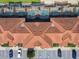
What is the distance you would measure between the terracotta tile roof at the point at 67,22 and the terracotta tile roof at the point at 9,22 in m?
0.40

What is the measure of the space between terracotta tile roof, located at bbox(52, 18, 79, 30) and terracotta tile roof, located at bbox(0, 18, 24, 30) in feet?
1.31

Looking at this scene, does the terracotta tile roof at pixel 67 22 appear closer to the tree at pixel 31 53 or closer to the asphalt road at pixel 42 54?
the asphalt road at pixel 42 54

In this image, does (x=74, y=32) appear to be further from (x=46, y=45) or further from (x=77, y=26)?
(x=46, y=45)

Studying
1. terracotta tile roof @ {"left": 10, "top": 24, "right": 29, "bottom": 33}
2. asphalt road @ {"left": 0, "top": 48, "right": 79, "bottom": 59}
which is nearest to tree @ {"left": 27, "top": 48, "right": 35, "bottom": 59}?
asphalt road @ {"left": 0, "top": 48, "right": 79, "bottom": 59}

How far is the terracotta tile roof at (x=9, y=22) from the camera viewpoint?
2.47m

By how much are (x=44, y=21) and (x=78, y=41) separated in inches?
16.5

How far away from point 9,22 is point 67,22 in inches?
24.5

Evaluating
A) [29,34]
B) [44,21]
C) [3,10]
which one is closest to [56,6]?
[44,21]

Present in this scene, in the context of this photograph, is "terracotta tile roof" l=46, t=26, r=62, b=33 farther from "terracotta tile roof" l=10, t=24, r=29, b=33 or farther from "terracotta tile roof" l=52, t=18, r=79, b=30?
"terracotta tile roof" l=10, t=24, r=29, b=33

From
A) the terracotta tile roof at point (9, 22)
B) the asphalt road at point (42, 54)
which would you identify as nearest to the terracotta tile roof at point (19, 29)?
the terracotta tile roof at point (9, 22)

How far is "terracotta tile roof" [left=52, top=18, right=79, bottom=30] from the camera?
248 cm

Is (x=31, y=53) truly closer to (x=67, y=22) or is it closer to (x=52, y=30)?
(x=52, y=30)

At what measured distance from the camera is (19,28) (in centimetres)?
248

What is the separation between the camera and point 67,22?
8.14 feet
